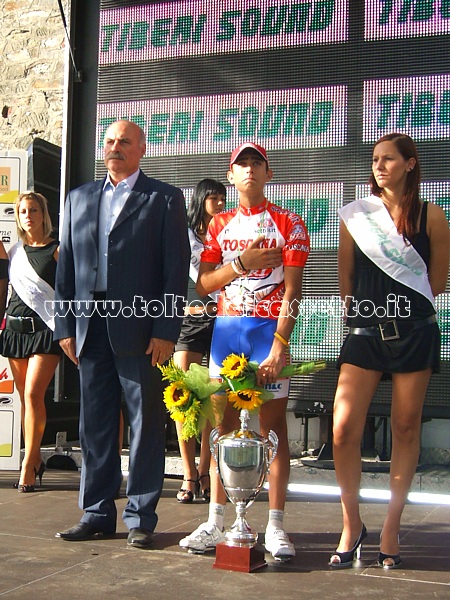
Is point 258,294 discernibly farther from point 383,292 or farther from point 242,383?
point 383,292

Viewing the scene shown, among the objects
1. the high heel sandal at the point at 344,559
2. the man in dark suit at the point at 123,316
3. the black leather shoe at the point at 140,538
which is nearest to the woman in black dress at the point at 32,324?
the man in dark suit at the point at 123,316

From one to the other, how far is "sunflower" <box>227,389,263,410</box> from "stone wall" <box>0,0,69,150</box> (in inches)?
198

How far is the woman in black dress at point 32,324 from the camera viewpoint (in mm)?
4910

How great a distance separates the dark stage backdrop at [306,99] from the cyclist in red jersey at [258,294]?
1.49m

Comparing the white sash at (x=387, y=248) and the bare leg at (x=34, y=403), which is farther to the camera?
the bare leg at (x=34, y=403)

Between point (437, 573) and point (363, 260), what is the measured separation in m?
1.22

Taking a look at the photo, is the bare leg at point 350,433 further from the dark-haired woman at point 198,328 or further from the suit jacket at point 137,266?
the dark-haired woman at point 198,328

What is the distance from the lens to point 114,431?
3.75m

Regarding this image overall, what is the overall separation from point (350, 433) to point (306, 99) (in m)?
2.45

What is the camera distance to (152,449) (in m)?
3.63

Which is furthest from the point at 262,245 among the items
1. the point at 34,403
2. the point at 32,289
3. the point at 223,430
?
the point at 34,403

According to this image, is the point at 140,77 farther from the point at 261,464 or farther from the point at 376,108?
the point at 261,464

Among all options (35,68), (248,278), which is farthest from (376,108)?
(35,68)

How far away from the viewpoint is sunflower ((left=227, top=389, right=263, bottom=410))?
3.27 meters
